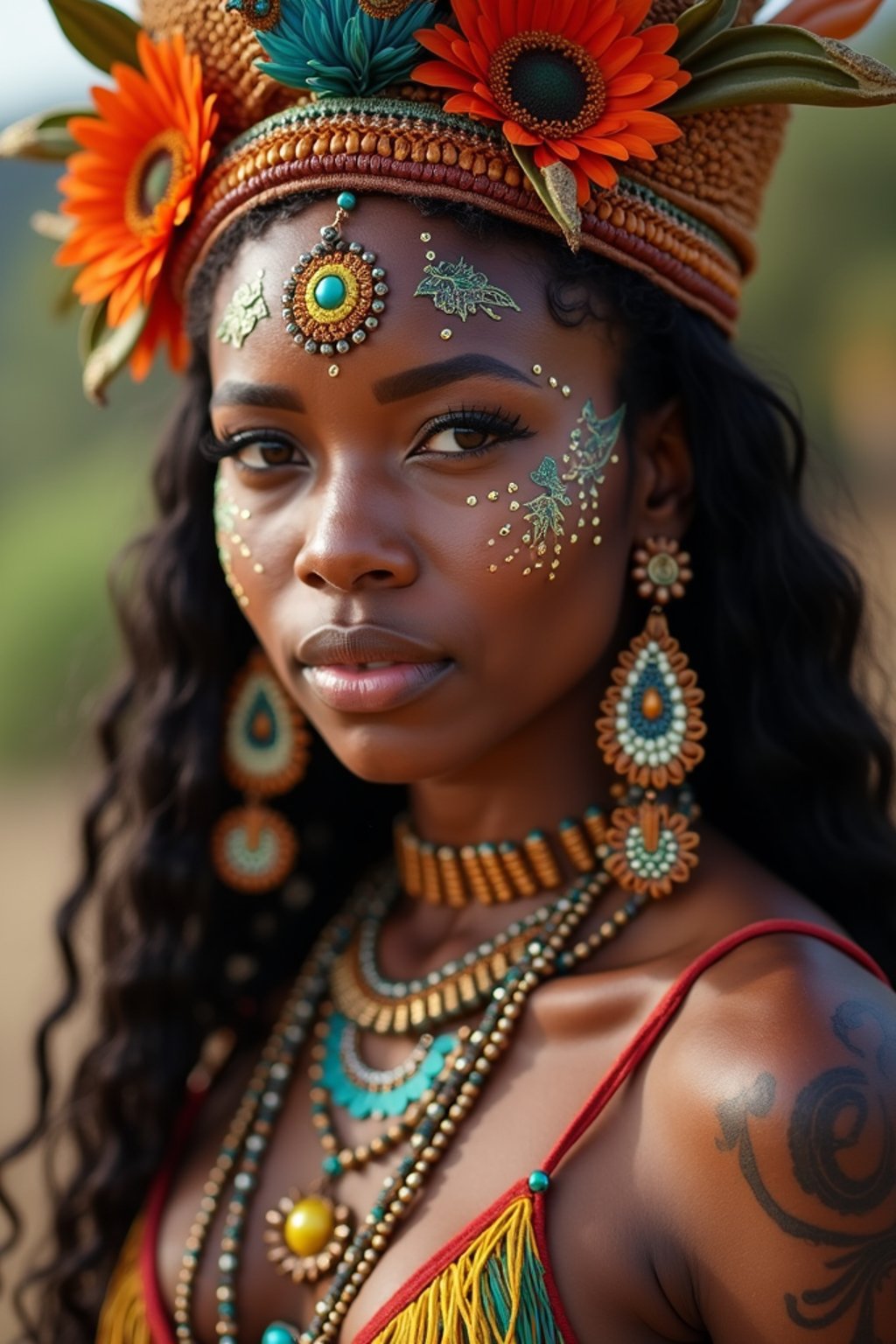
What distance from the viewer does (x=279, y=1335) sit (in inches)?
75.5

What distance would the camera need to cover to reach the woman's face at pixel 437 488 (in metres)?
1.79

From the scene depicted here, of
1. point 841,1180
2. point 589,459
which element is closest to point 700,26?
point 589,459

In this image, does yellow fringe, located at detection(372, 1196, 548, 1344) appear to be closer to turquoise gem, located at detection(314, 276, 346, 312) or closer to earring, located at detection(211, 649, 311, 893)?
earring, located at detection(211, 649, 311, 893)

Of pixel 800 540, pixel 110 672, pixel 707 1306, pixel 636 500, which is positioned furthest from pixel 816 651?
pixel 110 672

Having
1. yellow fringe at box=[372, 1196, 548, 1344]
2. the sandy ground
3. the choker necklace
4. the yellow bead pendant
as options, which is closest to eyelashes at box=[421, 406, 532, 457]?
the choker necklace

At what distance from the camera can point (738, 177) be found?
1.99 metres

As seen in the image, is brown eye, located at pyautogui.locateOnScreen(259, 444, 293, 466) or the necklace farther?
the necklace

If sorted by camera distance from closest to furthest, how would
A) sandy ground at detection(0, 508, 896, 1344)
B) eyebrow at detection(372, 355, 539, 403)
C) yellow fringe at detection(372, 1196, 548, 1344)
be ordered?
1. yellow fringe at detection(372, 1196, 548, 1344)
2. eyebrow at detection(372, 355, 539, 403)
3. sandy ground at detection(0, 508, 896, 1344)

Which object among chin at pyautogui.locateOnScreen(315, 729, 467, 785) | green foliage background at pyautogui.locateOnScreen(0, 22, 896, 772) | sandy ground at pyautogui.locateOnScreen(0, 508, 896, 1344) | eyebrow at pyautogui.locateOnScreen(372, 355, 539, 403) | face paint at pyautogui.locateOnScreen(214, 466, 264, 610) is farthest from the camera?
→ green foliage background at pyautogui.locateOnScreen(0, 22, 896, 772)

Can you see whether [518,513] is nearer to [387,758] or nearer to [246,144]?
[387,758]

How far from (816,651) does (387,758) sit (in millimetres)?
683

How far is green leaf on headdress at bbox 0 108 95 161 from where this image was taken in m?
2.24

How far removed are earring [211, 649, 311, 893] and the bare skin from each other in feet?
1.12

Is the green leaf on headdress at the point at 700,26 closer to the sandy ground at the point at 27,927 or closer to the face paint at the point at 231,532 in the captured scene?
the face paint at the point at 231,532
